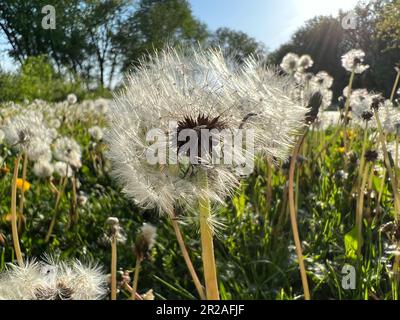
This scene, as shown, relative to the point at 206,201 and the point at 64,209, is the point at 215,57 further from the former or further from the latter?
the point at 64,209

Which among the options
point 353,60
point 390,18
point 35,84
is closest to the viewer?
point 353,60

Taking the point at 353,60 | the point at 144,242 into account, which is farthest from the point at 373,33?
the point at 144,242

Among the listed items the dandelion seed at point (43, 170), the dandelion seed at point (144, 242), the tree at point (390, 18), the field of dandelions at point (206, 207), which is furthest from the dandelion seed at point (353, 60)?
the dandelion seed at point (144, 242)

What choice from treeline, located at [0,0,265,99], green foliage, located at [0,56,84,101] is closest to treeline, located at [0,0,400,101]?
treeline, located at [0,0,265,99]

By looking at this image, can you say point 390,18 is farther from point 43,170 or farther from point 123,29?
point 43,170

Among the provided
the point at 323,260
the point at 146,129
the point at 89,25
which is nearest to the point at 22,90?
the point at 89,25

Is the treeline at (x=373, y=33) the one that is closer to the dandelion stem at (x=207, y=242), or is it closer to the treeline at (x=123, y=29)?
the treeline at (x=123, y=29)

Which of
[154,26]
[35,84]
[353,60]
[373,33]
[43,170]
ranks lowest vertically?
[43,170]

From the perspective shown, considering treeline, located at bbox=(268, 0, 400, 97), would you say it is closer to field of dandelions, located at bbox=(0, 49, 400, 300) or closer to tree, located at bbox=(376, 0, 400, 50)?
tree, located at bbox=(376, 0, 400, 50)
